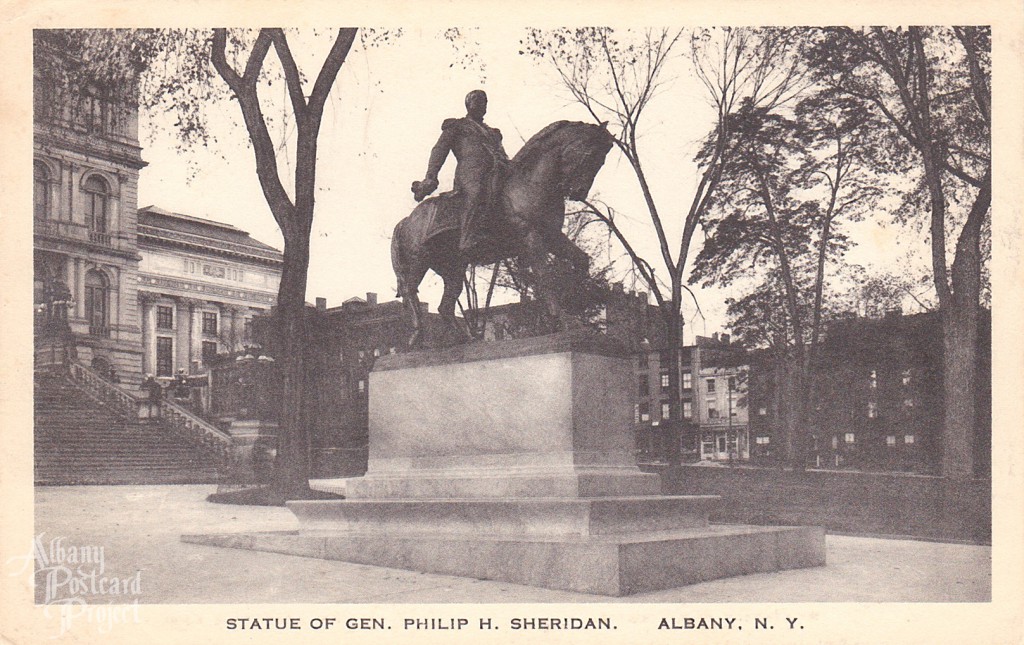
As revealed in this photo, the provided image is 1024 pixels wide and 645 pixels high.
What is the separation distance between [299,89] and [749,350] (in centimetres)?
1180

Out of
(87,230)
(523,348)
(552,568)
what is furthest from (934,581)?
(87,230)

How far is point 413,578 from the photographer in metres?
8.17

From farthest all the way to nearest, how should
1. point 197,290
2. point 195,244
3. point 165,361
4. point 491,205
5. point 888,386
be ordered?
point 165,361
point 197,290
point 888,386
point 195,244
point 491,205

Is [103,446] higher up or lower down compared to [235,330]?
lower down

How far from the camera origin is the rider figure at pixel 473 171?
958 centimetres

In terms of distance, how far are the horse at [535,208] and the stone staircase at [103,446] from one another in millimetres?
4944

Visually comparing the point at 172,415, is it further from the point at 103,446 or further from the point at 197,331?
the point at 103,446

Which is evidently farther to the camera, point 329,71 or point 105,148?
Answer: point 329,71

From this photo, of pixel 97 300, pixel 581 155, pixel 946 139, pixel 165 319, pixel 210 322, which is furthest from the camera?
pixel 210 322

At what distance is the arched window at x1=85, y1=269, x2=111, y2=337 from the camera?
12520 mm

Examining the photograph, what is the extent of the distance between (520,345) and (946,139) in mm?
10048

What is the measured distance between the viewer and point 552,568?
751 cm

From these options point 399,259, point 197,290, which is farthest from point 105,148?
point 197,290

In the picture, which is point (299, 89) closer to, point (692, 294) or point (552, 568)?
point (692, 294)
